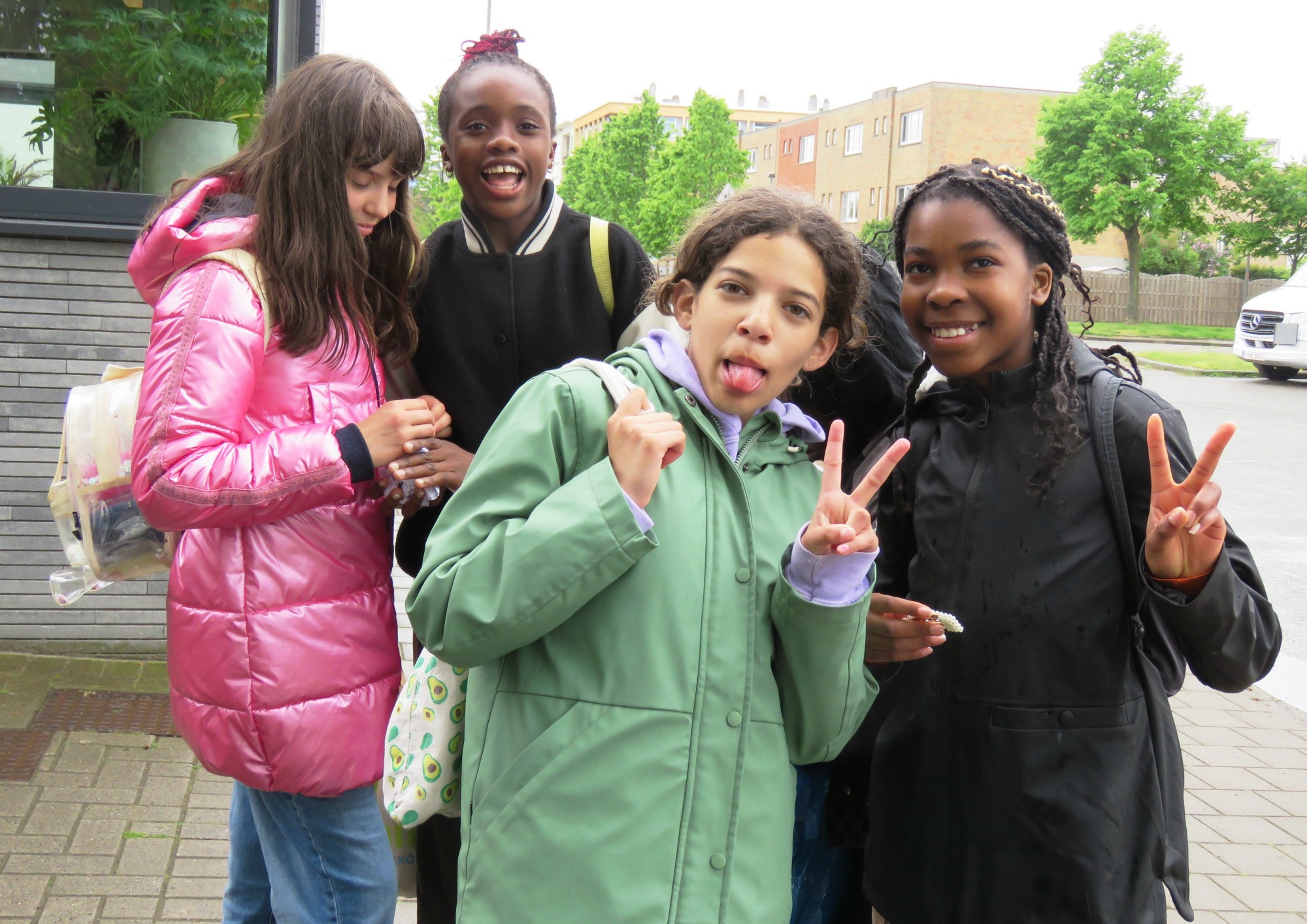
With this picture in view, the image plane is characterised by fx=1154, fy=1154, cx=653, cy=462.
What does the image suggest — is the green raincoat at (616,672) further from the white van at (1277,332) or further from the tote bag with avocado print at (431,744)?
the white van at (1277,332)

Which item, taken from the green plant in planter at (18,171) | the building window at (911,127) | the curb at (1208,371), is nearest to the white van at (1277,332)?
the curb at (1208,371)

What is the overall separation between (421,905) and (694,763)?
4.53ft

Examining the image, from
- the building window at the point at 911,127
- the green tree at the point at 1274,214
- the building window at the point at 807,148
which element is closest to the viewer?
the green tree at the point at 1274,214

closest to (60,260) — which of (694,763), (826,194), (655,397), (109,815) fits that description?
(109,815)

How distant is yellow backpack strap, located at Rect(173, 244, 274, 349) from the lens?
6.95ft

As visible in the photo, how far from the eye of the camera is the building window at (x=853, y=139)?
2341 inches

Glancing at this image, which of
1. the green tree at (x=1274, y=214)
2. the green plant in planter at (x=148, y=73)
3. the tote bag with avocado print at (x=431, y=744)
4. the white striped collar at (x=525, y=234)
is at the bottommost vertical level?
the tote bag with avocado print at (x=431, y=744)

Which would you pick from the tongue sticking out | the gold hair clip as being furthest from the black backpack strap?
the tongue sticking out

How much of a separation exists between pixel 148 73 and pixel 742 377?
4346mm

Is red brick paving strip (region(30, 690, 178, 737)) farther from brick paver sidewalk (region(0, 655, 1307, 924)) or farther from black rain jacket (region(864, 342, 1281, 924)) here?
black rain jacket (region(864, 342, 1281, 924))

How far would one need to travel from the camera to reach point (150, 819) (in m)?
3.81

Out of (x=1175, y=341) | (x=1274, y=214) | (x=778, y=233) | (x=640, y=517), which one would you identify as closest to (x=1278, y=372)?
(x=1175, y=341)

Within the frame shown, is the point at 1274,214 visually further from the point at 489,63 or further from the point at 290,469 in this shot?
the point at 290,469

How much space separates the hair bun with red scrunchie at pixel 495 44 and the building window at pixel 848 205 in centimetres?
5789
